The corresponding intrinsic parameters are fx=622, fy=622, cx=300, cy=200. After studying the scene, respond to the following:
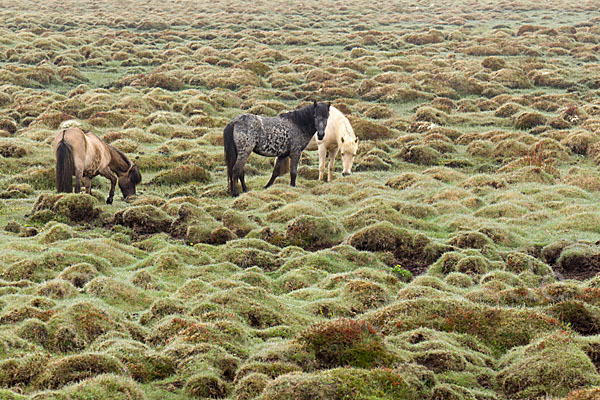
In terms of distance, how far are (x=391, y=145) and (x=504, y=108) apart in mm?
9512

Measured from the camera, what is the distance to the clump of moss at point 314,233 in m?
17.5

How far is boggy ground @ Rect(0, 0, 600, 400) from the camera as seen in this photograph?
359 inches

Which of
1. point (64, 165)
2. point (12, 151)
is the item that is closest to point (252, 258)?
point (64, 165)

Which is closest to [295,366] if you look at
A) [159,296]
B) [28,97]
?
[159,296]

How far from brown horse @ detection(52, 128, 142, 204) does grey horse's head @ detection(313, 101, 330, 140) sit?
6.91 meters

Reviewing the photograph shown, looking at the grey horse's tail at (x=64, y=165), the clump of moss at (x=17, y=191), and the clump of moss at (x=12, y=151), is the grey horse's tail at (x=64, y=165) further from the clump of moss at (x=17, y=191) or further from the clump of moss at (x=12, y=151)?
the clump of moss at (x=12, y=151)

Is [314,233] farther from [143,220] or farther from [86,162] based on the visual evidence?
[86,162]

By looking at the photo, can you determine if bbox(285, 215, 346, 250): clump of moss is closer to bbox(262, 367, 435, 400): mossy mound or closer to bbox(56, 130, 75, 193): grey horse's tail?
bbox(56, 130, 75, 193): grey horse's tail

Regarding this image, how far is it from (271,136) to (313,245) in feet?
22.2

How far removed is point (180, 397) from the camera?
8586mm

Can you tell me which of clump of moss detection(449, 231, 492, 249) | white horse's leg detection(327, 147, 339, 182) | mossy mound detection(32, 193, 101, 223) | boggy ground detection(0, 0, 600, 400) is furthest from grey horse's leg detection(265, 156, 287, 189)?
clump of moss detection(449, 231, 492, 249)

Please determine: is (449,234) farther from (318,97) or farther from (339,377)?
(318,97)

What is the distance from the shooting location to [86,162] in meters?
20.3

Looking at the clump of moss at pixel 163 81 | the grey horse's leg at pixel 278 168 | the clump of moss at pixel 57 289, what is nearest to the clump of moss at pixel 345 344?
the clump of moss at pixel 57 289
